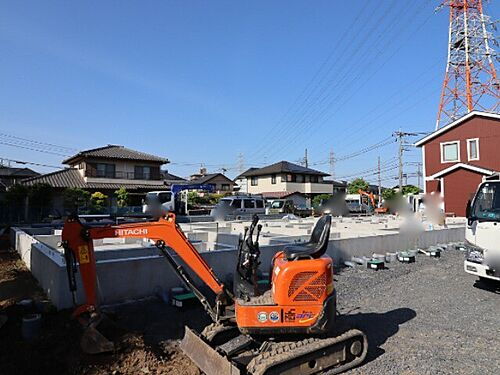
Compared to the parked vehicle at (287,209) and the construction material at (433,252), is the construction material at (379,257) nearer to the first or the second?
the construction material at (433,252)

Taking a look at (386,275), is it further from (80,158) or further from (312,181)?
(312,181)

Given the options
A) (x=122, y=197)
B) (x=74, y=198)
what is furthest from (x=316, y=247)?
(x=122, y=197)

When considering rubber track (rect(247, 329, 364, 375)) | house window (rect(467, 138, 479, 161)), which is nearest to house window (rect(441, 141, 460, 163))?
house window (rect(467, 138, 479, 161))

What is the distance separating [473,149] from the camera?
66.6 feet

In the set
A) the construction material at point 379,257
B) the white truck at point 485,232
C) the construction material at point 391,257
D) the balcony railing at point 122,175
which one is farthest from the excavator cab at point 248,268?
the balcony railing at point 122,175

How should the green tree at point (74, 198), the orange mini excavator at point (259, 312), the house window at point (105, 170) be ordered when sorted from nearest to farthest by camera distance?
the orange mini excavator at point (259, 312) < the green tree at point (74, 198) < the house window at point (105, 170)

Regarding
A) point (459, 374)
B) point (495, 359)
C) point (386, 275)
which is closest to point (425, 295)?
point (386, 275)

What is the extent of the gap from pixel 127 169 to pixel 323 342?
28588mm

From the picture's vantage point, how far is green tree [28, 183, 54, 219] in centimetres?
2023

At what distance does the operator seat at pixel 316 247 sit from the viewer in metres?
3.59

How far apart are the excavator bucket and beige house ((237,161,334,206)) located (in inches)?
1411

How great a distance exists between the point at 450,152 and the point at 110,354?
22.4 metres

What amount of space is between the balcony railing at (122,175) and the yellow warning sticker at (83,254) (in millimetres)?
26181

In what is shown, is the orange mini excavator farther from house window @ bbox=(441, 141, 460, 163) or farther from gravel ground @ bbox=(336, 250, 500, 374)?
house window @ bbox=(441, 141, 460, 163)
